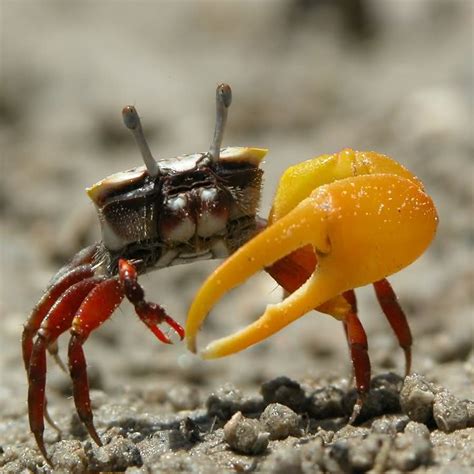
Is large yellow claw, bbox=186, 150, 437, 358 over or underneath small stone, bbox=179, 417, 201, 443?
over

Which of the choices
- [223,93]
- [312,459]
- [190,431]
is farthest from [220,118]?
[312,459]

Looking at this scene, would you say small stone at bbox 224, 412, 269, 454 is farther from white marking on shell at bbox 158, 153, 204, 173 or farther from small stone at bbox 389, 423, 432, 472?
white marking on shell at bbox 158, 153, 204, 173

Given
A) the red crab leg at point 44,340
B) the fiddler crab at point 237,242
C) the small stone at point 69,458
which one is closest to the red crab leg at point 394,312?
the fiddler crab at point 237,242

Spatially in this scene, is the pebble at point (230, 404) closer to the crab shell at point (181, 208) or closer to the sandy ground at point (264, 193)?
the sandy ground at point (264, 193)

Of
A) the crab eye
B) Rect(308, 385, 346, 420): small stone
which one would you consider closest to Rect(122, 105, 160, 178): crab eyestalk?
the crab eye

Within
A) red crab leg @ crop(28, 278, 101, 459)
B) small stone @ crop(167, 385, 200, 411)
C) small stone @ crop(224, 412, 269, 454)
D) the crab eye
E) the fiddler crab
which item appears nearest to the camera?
the fiddler crab

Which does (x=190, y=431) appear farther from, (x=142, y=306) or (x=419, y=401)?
(x=419, y=401)
